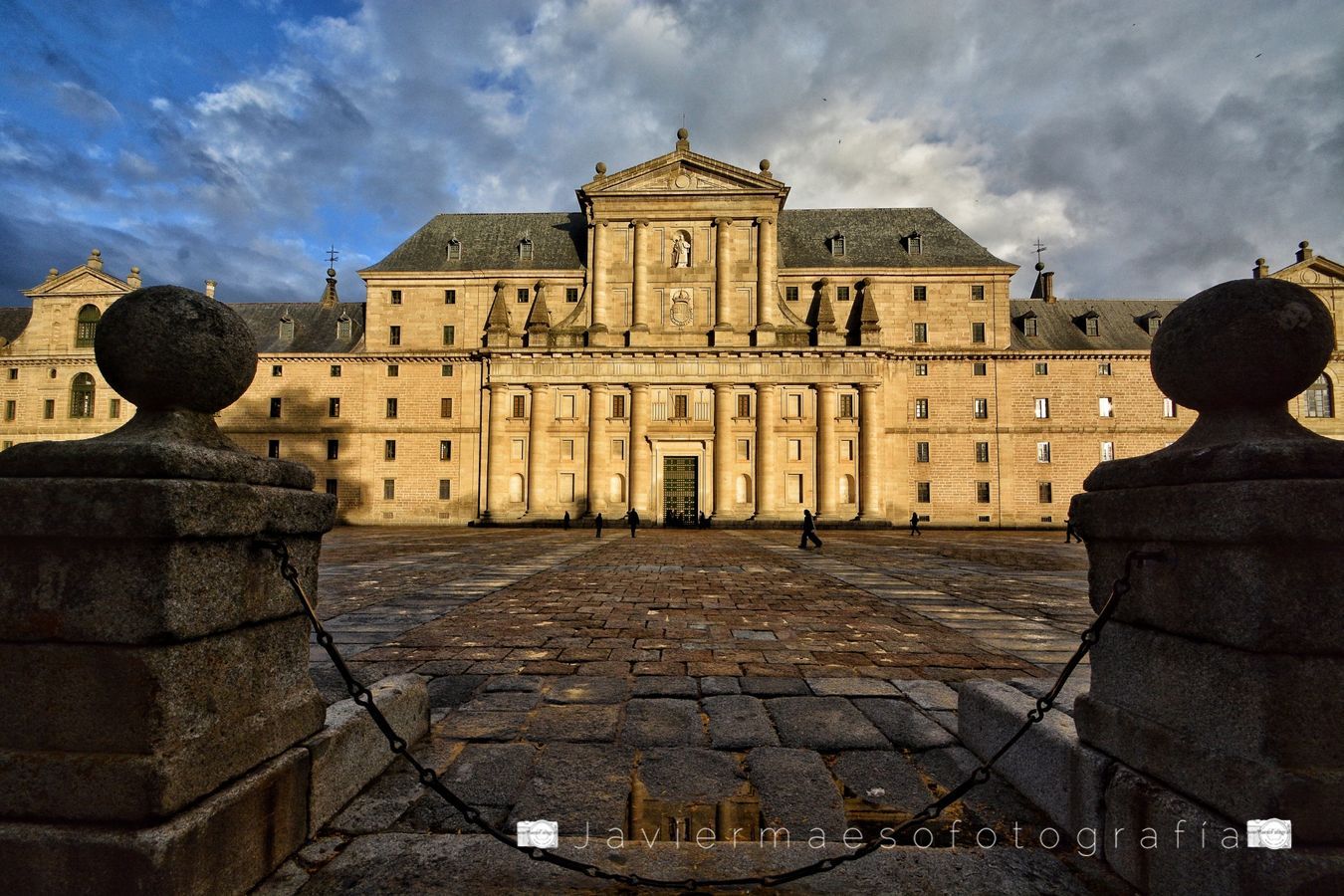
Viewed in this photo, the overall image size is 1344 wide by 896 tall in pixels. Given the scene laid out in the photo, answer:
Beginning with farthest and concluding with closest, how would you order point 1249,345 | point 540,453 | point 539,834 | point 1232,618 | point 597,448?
1. point 540,453
2. point 597,448
3. point 539,834
4. point 1249,345
5. point 1232,618

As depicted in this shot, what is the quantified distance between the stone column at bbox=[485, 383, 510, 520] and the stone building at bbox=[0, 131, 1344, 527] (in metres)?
0.17

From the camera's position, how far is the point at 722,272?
37.2m

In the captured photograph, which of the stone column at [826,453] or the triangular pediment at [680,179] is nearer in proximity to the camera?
the stone column at [826,453]

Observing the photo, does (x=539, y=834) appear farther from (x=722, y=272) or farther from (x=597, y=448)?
(x=722, y=272)

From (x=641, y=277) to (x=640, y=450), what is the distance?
409 inches

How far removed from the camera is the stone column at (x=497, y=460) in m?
36.9

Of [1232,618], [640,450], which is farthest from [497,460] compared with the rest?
[1232,618]

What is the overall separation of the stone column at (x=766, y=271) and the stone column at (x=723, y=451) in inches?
182

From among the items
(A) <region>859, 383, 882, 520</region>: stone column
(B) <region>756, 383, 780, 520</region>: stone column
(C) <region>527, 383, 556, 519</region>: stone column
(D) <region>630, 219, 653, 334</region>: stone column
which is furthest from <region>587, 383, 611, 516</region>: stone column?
(A) <region>859, 383, 882, 520</region>: stone column

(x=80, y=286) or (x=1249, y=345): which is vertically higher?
(x=80, y=286)

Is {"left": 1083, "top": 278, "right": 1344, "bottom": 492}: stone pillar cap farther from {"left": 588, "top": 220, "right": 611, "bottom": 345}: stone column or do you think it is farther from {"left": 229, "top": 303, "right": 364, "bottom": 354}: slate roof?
{"left": 229, "top": 303, "right": 364, "bottom": 354}: slate roof

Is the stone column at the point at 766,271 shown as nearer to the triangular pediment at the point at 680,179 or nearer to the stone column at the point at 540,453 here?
the triangular pediment at the point at 680,179

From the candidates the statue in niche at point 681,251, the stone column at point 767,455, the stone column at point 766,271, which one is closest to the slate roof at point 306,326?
the statue in niche at point 681,251

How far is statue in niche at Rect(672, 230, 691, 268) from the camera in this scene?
3791 centimetres
